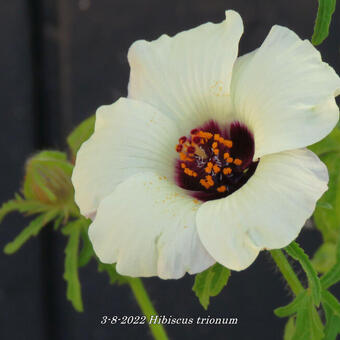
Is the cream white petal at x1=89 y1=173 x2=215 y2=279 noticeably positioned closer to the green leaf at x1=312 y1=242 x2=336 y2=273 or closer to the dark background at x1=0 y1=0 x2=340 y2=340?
the green leaf at x1=312 y1=242 x2=336 y2=273

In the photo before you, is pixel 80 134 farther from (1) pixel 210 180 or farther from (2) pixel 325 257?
(2) pixel 325 257

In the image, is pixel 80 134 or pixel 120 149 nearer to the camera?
pixel 120 149

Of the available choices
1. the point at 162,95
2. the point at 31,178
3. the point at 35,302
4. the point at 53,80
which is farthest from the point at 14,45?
the point at 162,95

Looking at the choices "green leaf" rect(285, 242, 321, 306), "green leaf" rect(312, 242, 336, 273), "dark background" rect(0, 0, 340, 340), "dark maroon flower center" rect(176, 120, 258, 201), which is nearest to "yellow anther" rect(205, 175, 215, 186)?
"dark maroon flower center" rect(176, 120, 258, 201)

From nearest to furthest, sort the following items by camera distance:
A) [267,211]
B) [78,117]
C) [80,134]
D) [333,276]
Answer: [267,211]
[333,276]
[80,134]
[78,117]

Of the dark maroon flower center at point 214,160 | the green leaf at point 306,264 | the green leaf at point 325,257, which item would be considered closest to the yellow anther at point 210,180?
the dark maroon flower center at point 214,160

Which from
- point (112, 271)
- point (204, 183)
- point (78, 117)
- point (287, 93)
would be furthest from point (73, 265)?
point (78, 117)

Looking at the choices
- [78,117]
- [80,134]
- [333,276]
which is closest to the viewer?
[333,276]
